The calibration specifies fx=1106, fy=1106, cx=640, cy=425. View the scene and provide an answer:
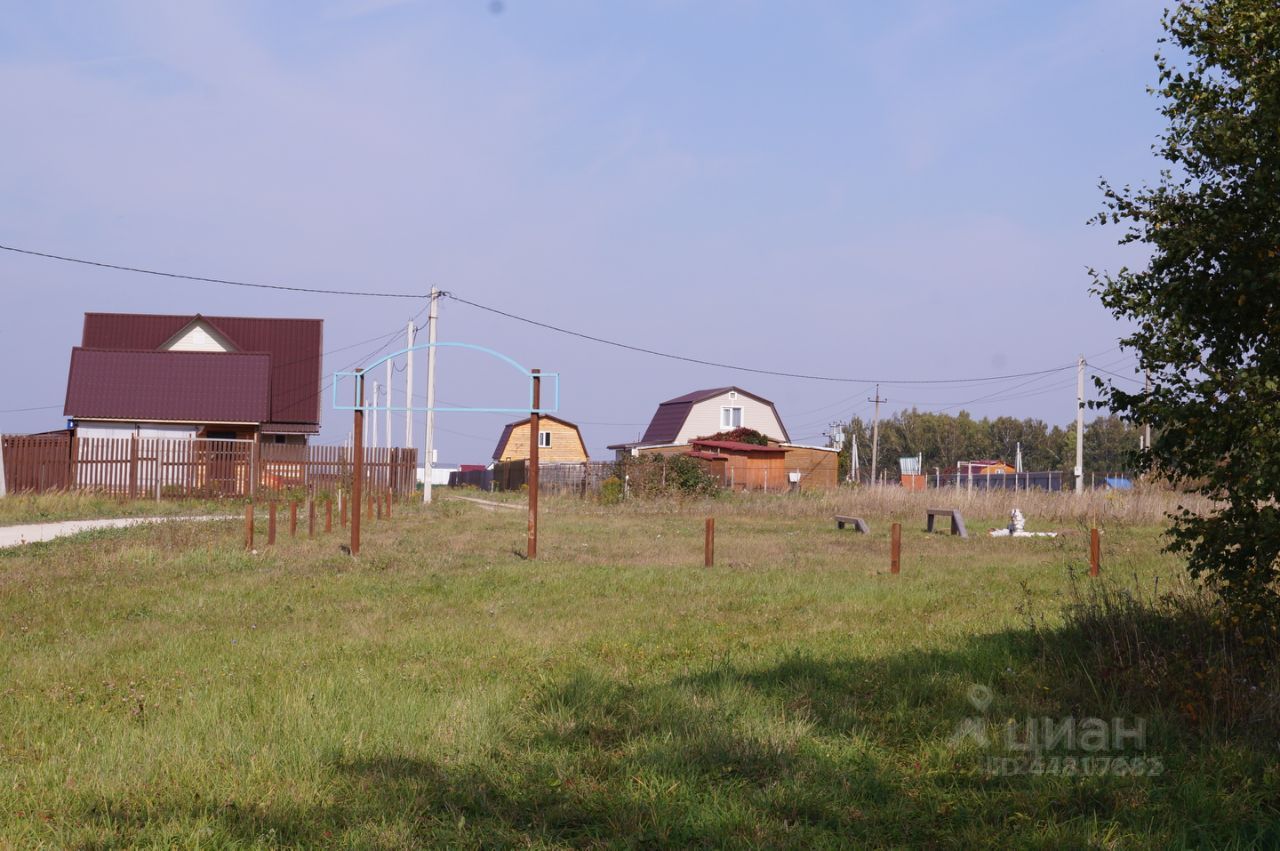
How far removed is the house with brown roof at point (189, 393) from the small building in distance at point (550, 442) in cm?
2305

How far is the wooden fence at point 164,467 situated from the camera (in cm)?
3262

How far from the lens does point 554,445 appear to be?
221 ft

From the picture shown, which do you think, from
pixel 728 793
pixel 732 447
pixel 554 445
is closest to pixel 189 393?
pixel 732 447

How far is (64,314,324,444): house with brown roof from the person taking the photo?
3909 cm

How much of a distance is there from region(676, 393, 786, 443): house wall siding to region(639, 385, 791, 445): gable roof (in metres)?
0.21

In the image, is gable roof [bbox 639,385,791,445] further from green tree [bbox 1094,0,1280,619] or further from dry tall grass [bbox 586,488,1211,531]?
green tree [bbox 1094,0,1280,619]

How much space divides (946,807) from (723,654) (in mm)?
3603

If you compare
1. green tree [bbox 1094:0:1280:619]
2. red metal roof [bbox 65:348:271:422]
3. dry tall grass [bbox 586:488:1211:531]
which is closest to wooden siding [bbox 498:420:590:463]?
red metal roof [bbox 65:348:271:422]

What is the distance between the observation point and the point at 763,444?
6006 cm

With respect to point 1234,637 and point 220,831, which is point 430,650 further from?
point 1234,637

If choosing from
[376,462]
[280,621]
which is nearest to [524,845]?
[280,621]

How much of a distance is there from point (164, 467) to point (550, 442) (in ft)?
114

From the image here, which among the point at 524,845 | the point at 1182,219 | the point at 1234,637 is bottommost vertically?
the point at 524,845

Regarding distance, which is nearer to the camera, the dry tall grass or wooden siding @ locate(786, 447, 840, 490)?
the dry tall grass
